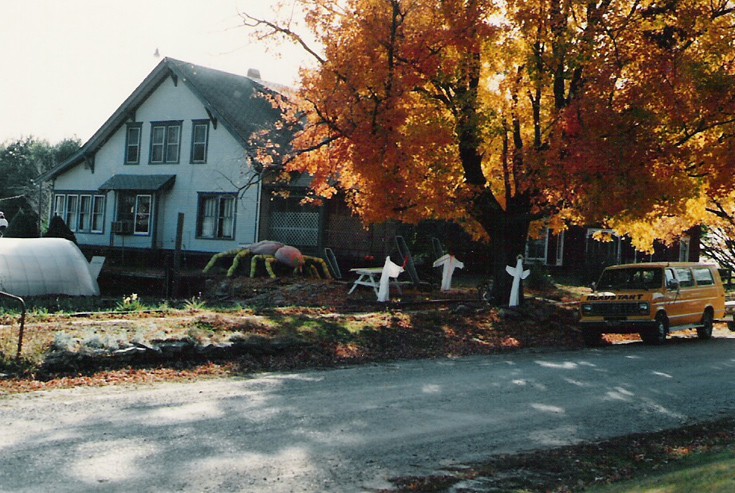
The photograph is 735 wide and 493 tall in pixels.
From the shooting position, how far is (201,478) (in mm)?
6637

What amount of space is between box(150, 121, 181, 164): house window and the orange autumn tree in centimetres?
1768

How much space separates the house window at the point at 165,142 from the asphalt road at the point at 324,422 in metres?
24.3

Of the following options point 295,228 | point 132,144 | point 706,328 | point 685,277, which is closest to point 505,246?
point 685,277

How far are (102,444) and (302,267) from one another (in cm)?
2073

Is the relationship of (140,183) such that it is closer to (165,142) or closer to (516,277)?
(165,142)

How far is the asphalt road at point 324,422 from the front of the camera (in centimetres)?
682

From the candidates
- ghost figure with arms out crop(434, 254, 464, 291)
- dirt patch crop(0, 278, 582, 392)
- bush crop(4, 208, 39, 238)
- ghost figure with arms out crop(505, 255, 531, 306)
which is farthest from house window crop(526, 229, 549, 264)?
bush crop(4, 208, 39, 238)

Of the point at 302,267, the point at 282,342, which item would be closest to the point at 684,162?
the point at 282,342

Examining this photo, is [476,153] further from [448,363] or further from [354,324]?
[448,363]

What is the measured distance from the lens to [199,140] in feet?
114

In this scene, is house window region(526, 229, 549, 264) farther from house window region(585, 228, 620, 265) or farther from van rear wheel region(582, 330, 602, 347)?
van rear wheel region(582, 330, 602, 347)

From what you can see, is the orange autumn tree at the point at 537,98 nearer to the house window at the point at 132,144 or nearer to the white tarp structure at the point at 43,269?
the white tarp structure at the point at 43,269

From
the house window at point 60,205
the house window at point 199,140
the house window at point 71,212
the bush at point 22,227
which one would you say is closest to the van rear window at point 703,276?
the house window at point 199,140

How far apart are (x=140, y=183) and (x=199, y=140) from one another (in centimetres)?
366
